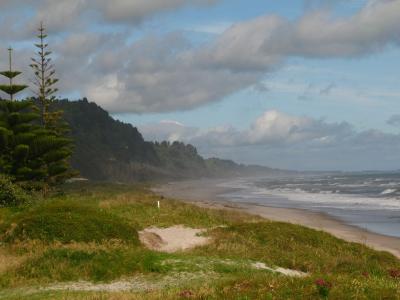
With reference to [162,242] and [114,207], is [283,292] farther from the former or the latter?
[114,207]

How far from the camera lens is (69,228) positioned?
20.7m

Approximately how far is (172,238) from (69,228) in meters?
5.16

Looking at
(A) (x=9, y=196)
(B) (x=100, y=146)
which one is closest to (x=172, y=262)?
(A) (x=9, y=196)

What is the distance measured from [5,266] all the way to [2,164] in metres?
21.8

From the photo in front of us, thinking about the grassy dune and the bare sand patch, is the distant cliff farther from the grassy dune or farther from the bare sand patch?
the grassy dune

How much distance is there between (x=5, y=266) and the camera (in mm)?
16031

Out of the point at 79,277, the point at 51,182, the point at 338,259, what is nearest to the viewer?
the point at 79,277

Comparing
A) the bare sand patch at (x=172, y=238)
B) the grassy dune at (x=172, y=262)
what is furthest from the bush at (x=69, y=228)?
the bare sand patch at (x=172, y=238)

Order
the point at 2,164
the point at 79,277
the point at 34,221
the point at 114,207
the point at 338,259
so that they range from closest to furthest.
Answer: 1. the point at 79,277
2. the point at 338,259
3. the point at 34,221
4. the point at 114,207
5. the point at 2,164

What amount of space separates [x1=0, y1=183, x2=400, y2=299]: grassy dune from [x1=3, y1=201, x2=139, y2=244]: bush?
0.12 ft

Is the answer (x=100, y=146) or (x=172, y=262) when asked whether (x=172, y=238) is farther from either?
(x=100, y=146)

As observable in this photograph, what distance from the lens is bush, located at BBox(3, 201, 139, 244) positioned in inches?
801

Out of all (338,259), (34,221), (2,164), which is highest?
(2,164)

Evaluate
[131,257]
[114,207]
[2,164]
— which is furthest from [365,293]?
[2,164]
